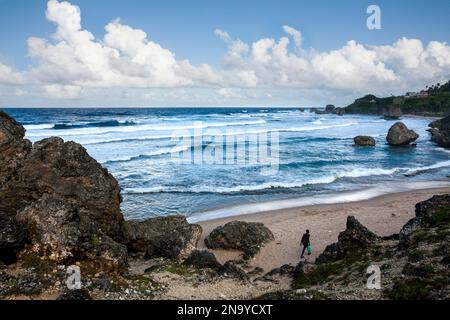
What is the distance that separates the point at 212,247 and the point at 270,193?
1064 centimetres

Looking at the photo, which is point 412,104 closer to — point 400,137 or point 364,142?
point 400,137

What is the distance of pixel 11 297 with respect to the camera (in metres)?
9.66

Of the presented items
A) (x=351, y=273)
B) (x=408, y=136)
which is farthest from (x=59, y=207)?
(x=408, y=136)

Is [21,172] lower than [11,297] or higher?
higher

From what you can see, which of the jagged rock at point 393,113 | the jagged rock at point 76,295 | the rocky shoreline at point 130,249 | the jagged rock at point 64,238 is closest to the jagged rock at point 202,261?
the rocky shoreline at point 130,249

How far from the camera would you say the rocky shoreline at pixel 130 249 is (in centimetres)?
1049

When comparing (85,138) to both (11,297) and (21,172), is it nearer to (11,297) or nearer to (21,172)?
(21,172)

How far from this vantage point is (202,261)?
1459 cm

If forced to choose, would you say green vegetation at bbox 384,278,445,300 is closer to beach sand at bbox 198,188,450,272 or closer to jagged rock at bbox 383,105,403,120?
beach sand at bbox 198,188,450,272

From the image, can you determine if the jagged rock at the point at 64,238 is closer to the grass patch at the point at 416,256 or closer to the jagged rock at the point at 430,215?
the grass patch at the point at 416,256

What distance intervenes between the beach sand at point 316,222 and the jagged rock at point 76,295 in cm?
770

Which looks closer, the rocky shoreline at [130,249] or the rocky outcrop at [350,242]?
the rocky shoreline at [130,249]

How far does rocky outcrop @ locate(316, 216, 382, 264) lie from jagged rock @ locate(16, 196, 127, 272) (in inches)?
313

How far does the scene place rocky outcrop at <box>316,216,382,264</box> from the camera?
1461 centimetres
